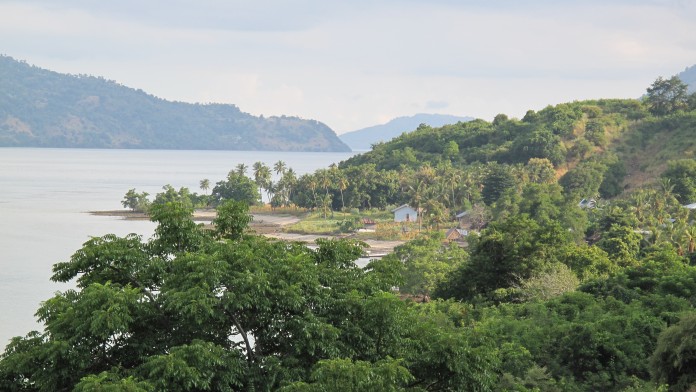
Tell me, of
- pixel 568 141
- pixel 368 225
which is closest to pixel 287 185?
pixel 368 225

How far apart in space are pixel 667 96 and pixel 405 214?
168 ft

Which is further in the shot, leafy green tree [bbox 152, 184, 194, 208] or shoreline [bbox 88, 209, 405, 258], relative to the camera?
leafy green tree [bbox 152, 184, 194, 208]

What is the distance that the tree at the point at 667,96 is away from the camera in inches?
4820

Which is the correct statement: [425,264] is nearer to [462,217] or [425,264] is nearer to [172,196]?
[462,217]

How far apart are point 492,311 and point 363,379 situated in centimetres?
2140

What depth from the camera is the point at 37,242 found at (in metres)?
80.1

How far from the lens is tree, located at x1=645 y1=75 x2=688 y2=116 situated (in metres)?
122

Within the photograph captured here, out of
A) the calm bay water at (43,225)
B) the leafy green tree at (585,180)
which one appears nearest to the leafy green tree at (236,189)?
the calm bay water at (43,225)

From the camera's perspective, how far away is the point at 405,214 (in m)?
95.9

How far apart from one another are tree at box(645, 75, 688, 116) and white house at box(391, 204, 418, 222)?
48952 millimetres

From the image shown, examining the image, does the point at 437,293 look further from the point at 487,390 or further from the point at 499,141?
the point at 499,141

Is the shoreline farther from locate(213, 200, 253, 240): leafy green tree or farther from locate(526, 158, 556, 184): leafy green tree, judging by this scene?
locate(213, 200, 253, 240): leafy green tree

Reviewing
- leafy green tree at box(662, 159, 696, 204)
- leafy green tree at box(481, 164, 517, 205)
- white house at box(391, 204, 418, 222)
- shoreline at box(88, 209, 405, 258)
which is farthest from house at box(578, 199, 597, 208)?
shoreline at box(88, 209, 405, 258)

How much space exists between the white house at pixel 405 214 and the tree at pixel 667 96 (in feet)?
161
